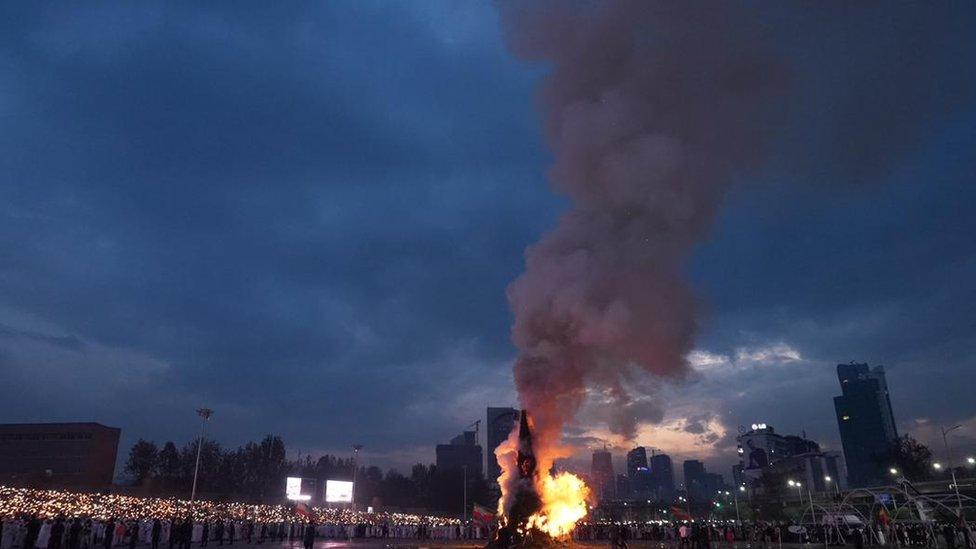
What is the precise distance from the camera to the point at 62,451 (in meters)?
110

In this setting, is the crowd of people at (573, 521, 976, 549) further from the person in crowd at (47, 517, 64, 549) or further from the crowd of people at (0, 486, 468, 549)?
the person in crowd at (47, 517, 64, 549)

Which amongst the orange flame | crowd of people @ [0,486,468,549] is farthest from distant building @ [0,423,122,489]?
the orange flame

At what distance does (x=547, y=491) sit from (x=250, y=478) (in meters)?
117

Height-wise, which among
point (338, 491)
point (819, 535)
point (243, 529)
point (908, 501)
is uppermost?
point (338, 491)

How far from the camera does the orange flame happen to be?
134ft

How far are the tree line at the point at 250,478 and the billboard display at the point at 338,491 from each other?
26384 millimetres

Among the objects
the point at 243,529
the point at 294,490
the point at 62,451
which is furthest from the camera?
the point at 62,451

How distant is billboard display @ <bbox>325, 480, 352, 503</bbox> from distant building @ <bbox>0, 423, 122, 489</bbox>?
137 feet

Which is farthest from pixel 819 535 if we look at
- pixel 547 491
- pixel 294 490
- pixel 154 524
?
pixel 294 490

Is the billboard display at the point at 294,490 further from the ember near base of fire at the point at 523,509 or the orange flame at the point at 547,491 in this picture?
the ember near base of fire at the point at 523,509

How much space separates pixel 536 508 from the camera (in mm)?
40031

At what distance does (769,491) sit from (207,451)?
122m

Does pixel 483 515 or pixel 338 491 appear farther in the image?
pixel 338 491

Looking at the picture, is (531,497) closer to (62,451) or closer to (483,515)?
(483,515)
